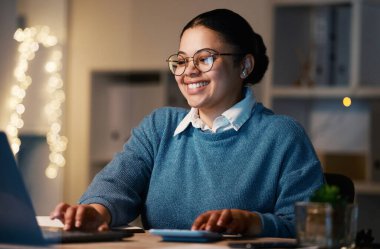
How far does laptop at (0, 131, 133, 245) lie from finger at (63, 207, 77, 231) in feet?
0.55

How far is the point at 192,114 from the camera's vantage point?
200cm

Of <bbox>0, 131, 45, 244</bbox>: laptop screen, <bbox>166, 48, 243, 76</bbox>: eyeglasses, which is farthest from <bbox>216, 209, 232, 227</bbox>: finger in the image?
<bbox>166, 48, 243, 76</bbox>: eyeglasses

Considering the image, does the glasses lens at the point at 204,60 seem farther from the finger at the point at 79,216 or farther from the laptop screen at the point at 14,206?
the laptop screen at the point at 14,206

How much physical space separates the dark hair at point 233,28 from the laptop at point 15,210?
0.73 meters

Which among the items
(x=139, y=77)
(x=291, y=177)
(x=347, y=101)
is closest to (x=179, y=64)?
(x=291, y=177)

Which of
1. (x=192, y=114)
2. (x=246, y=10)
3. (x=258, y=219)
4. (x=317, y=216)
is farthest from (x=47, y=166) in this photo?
(x=317, y=216)

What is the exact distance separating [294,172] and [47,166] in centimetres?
312

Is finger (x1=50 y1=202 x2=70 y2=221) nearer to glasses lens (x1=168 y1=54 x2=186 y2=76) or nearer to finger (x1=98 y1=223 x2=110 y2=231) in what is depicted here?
finger (x1=98 y1=223 x2=110 y2=231)

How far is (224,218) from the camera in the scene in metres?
1.59

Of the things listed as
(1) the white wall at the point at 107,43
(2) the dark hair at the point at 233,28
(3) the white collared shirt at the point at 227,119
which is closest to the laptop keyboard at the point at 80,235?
(3) the white collared shirt at the point at 227,119

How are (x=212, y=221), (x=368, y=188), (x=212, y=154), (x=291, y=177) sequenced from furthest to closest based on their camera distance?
(x=368, y=188) → (x=212, y=154) → (x=291, y=177) → (x=212, y=221)

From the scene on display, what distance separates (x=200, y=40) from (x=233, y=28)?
96 mm

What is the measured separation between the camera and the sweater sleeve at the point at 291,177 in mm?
1718

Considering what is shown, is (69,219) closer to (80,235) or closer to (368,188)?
(80,235)
